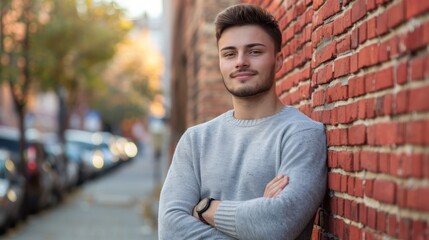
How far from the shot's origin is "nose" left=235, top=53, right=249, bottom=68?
353 cm

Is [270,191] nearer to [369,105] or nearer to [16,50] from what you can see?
[369,105]

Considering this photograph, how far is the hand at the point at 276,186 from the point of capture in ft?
10.8

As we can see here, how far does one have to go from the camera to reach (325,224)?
12.7 ft

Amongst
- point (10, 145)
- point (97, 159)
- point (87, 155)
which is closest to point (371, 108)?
point (10, 145)

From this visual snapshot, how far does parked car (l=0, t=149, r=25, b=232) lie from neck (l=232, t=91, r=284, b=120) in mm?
11585

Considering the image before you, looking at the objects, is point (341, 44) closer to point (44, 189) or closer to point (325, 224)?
point (325, 224)

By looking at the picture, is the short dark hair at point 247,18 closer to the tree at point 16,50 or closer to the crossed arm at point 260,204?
the crossed arm at point 260,204

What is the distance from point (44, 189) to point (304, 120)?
17.6 m

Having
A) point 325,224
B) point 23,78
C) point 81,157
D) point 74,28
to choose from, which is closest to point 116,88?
point 81,157

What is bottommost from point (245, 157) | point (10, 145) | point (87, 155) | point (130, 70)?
point (87, 155)

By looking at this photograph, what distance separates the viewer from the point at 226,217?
339 cm

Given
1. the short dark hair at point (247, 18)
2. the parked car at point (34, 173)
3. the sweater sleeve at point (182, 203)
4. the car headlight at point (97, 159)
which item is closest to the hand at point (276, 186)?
the sweater sleeve at point (182, 203)

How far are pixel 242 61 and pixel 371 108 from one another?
0.66 meters

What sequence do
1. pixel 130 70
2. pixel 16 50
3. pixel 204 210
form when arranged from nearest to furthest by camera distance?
pixel 204 210
pixel 16 50
pixel 130 70
